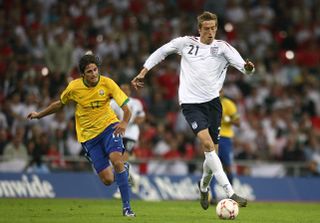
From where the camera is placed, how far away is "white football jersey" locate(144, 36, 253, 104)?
46.5 ft

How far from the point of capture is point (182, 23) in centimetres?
2831

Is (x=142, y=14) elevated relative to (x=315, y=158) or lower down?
elevated

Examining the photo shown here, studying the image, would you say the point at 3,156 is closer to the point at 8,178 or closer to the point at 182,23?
the point at 8,178

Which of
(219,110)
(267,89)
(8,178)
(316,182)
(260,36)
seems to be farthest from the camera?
(260,36)

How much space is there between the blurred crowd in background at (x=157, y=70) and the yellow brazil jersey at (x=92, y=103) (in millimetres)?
7351

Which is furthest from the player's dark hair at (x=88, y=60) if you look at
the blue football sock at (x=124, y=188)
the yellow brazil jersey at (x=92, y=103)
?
the blue football sock at (x=124, y=188)

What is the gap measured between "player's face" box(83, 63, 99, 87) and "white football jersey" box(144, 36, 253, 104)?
98 cm

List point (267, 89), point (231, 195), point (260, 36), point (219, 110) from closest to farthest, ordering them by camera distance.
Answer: point (231, 195) → point (219, 110) → point (267, 89) → point (260, 36)

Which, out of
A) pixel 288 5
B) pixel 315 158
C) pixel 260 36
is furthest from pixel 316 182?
pixel 288 5

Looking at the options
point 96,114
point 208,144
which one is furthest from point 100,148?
point 208,144

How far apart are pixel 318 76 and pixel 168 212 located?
50.5 feet

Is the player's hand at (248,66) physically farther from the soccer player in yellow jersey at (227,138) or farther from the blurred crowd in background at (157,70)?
the blurred crowd in background at (157,70)

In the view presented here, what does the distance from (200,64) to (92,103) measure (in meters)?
1.95

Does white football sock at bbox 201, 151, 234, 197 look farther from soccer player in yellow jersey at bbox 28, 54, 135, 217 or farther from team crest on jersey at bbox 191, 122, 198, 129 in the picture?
soccer player in yellow jersey at bbox 28, 54, 135, 217
